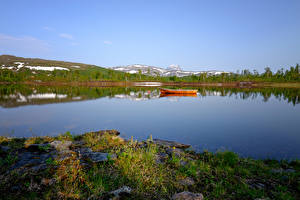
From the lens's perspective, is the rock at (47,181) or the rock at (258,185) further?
the rock at (258,185)

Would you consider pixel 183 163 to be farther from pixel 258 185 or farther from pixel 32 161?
pixel 32 161

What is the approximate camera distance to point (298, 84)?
413 ft

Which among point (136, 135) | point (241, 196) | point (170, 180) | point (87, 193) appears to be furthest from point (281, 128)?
point (87, 193)

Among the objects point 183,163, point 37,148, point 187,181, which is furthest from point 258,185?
point 37,148

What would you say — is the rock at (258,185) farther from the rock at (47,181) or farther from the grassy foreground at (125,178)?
the rock at (47,181)

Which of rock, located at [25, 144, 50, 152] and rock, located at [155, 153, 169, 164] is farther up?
rock, located at [25, 144, 50, 152]

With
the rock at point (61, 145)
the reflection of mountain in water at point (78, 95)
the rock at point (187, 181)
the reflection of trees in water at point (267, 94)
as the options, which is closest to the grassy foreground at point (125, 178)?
the rock at point (187, 181)

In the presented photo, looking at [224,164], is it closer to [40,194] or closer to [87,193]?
[87,193]

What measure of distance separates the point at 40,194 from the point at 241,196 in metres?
6.46

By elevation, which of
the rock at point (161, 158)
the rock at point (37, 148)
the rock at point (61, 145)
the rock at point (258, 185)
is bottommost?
the rock at point (258, 185)

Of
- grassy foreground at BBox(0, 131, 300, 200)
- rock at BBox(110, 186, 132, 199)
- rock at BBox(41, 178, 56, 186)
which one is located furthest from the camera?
rock at BBox(41, 178, 56, 186)

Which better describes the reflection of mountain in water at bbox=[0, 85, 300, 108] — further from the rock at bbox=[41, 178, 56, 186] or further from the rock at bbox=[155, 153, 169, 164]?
the rock at bbox=[155, 153, 169, 164]

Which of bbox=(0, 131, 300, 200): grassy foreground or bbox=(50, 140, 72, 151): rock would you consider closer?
bbox=(0, 131, 300, 200): grassy foreground

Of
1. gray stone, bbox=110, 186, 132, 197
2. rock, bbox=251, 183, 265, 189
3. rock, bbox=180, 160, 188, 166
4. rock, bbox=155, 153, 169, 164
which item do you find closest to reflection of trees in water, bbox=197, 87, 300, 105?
rock, bbox=251, 183, 265, 189
